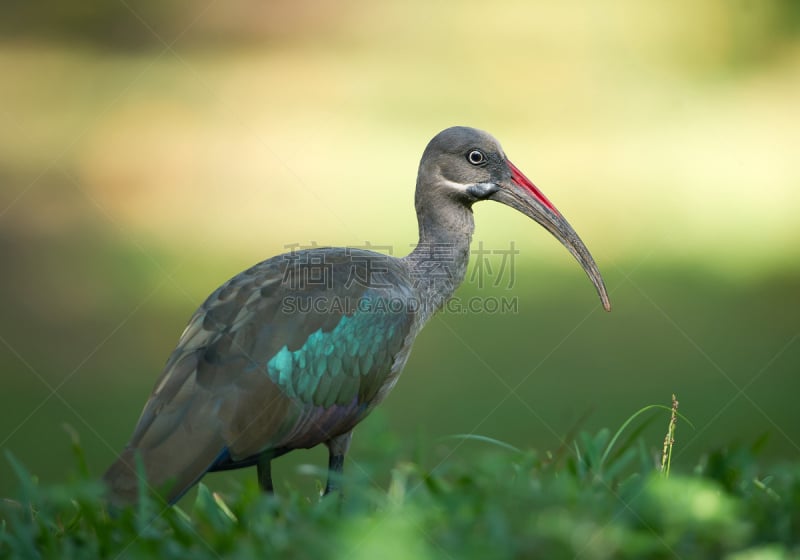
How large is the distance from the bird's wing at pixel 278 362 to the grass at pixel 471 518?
1.37 feet

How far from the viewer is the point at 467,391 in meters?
9.72

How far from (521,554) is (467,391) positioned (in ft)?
21.8

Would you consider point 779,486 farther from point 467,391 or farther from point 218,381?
point 467,391

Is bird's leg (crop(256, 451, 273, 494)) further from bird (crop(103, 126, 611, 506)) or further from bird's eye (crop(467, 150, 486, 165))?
bird's eye (crop(467, 150, 486, 165))

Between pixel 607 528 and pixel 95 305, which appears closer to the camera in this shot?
pixel 607 528

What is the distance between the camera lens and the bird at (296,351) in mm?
4477

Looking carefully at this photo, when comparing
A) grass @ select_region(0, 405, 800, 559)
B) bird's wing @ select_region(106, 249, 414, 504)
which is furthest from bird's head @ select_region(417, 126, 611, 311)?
grass @ select_region(0, 405, 800, 559)

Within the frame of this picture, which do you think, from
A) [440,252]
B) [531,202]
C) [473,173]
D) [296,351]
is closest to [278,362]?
[296,351]

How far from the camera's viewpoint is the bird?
4477 millimetres

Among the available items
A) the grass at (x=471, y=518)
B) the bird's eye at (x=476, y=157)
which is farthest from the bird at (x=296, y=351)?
the grass at (x=471, y=518)

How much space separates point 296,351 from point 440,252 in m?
1.31

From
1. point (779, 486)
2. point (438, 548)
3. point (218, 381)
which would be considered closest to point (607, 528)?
point (438, 548)

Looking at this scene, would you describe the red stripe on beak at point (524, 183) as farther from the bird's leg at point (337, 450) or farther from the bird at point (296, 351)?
the bird's leg at point (337, 450)

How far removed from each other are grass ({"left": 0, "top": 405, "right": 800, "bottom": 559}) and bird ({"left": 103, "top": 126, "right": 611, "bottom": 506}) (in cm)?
35
